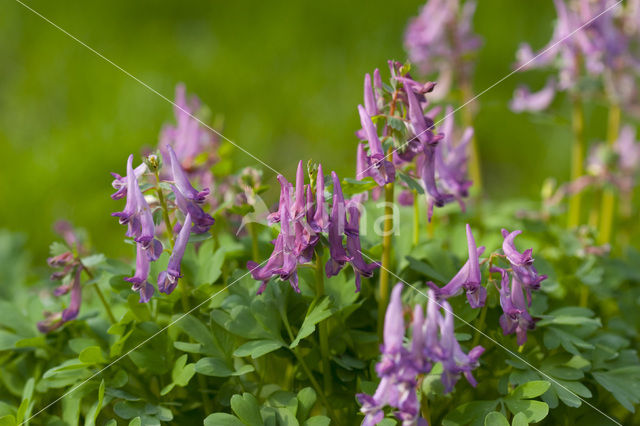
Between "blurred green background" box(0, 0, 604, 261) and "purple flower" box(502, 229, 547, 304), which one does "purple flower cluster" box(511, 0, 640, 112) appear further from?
"purple flower" box(502, 229, 547, 304)

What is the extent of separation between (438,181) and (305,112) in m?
3.11

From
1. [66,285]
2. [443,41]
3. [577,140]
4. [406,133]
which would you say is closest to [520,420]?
[406,133]

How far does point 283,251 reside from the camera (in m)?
1.82

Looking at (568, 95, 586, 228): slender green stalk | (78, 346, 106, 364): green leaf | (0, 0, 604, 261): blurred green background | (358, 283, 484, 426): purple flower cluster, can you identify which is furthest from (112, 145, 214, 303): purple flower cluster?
(0, 0, 604, 261): blurred green background

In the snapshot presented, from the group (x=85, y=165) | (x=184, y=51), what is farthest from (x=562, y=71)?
(x=184, y=51)

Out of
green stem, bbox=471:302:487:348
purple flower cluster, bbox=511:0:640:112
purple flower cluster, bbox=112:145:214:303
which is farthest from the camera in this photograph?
purple flower cluster, bbox=511:0:640:112

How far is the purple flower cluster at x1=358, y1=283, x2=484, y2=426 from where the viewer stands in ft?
4.99

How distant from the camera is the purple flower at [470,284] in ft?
5.79

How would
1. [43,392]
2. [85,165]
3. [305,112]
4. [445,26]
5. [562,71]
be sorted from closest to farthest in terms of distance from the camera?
[43,392] < [562,71] < [445,26] < [85,165] < [305,112]

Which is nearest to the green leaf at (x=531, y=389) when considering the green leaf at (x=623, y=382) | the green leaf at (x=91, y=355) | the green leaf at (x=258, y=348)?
the green leaf at (x=623, y=382)

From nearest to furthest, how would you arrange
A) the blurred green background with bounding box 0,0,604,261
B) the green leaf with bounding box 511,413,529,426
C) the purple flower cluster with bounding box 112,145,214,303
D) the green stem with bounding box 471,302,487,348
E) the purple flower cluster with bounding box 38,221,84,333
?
the green leaf with bounding box 511,413,529,426, the purple flower cluster with bounding box 112,145,214,303, the green stem with bounding box 471,302,487,348, the purple flower cluster with bounding box 38,221,84,333, the blurred green background with bounding box 0,0,604,261

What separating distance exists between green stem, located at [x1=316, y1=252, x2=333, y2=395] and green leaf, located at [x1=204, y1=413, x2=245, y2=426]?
33 cm

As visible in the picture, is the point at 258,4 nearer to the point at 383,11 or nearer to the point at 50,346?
the point at 383,11

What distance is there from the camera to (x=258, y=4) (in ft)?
21.2
